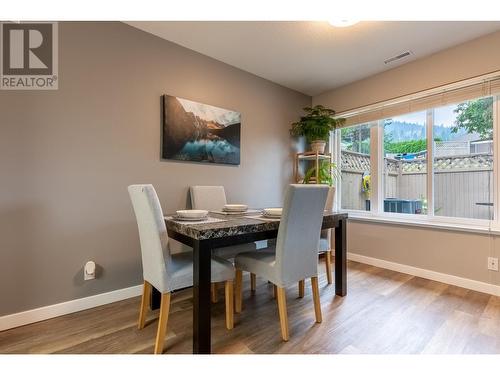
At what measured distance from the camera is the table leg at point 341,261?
215 centimetres

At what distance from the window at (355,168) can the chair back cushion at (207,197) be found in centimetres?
196

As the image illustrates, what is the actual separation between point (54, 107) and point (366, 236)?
Answer: 3.44 m

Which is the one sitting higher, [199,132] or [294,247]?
[199,132]

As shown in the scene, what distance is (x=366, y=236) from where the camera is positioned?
3.11m

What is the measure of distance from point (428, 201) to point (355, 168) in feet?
3.24

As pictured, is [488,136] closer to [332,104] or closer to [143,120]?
[332,104]

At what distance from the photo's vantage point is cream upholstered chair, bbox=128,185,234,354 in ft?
4.48

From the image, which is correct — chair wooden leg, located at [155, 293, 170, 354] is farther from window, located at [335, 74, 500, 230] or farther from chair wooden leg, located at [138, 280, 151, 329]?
window, located at [335, 74, 500, 230]

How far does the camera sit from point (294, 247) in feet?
5.17

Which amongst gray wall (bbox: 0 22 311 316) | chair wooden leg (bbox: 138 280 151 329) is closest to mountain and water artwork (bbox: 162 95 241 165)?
gray wall (bbox: 0 22 311 316)

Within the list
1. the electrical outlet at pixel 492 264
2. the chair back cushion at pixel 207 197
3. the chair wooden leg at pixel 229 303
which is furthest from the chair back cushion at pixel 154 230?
the electrical outlet at pixel 492 264

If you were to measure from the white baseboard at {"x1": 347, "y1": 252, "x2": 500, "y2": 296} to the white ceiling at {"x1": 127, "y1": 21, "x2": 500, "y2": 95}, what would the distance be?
7.48 feet

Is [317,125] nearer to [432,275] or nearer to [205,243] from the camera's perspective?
[432,275]

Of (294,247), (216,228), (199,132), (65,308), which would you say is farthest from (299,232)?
(65,308)
